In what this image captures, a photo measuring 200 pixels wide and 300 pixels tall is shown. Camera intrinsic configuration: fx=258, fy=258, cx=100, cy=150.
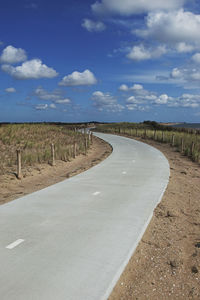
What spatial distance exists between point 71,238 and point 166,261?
5.80ft

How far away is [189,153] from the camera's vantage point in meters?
20.3

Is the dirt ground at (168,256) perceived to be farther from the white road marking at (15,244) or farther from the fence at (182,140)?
the fence at (182,140)

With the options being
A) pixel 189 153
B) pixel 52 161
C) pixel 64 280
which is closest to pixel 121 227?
pixel 64 280

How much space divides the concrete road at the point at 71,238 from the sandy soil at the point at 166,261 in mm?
191

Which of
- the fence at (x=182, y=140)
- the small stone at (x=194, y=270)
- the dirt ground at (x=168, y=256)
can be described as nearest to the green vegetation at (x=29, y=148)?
the dirt ground at (x=168, y=256)

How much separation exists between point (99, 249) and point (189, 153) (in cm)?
1741

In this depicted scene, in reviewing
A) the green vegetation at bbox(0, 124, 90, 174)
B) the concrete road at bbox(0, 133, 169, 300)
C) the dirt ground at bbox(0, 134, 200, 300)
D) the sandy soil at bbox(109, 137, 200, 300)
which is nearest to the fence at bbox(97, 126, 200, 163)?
the green vegetation at bbox(0, 124, 90, 174)

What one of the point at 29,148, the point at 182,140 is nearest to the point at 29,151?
the point at 29,148

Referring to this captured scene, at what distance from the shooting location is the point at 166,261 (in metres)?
4.45

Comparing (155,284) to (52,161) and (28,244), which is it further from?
(52,161)

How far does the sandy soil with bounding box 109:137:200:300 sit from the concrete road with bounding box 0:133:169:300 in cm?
19

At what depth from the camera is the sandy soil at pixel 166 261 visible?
11.8ft

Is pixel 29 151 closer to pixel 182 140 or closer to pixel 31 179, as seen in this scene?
pixel 31 179

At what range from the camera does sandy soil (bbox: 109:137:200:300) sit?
359 centimetres
